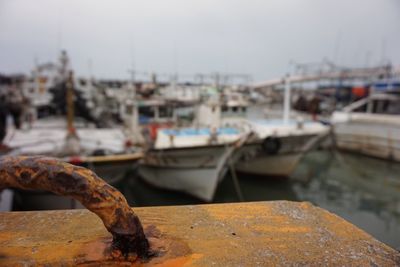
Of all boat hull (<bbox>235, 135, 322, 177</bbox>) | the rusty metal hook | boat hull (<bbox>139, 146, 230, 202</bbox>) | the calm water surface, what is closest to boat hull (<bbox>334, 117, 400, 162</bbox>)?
the calm water surface

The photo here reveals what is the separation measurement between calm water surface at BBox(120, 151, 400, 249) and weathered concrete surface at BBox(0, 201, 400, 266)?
7221 millimetres

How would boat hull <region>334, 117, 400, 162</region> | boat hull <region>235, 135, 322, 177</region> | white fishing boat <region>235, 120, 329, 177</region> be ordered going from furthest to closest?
boat hull <region>334, 117, 400, 162</region> → boat hull <region>235, 135, 322, 177</region> → white fishing boat <region>235, 120, 329, 177</region>

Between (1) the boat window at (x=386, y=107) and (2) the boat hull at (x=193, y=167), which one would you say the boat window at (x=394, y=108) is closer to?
(1) the boat window at (x=386, y=107)

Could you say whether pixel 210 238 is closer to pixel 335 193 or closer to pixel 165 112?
pixel 335 193

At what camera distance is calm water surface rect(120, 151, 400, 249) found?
883 centimetres

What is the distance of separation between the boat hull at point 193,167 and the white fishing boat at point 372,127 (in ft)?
38.1

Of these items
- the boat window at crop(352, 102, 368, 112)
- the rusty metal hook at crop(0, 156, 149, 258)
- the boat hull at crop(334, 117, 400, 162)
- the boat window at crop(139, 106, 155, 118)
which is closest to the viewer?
the rusty metal hook at crop(0, 156, 149, 258)

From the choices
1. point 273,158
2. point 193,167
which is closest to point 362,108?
point 273,158

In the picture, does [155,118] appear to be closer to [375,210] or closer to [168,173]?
[168,173]

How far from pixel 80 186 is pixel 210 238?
2.09ft

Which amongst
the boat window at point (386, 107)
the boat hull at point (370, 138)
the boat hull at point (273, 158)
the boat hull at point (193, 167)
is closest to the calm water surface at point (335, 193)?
the boat hull at point (273, 158)

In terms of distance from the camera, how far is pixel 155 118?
499 inches

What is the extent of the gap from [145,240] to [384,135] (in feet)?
59.6

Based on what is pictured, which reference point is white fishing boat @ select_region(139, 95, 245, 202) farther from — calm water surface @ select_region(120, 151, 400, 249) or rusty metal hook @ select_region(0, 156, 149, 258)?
rusty metal hook @ select_region(0, 156, 149, 258)
